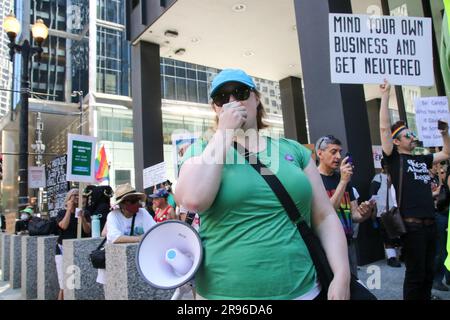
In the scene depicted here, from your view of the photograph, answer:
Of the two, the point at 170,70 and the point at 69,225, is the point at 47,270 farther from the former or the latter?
the point at 170,70

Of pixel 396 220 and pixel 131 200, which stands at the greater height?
pixel 131 200

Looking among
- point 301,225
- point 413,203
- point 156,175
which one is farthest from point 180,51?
point 301,225

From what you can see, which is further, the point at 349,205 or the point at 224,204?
the point at 349,205

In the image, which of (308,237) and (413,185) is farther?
(413,185)

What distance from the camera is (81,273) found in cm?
550

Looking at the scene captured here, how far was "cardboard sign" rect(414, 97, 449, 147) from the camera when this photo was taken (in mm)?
5105

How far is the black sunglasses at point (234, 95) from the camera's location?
5.87 feet

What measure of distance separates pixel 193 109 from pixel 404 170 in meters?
31.1

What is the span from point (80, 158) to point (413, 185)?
18.5ft

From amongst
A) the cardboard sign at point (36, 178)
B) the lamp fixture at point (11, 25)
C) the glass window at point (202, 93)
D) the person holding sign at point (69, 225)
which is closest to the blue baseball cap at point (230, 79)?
the person holding sign at point (69, 225)
